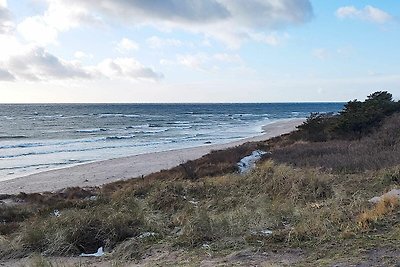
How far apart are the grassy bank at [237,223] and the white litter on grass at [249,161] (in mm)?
4243

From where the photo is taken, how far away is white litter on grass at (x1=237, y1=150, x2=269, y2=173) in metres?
19.6

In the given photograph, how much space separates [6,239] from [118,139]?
40.0 metres

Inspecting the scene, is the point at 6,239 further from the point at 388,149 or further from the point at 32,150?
the point at 32,150

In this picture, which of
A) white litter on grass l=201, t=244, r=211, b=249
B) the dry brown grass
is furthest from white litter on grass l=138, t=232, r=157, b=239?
the dry brown grass

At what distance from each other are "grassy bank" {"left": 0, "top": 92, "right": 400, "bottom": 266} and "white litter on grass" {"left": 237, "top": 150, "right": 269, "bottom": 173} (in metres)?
4.24

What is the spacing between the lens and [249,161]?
71.7 feet

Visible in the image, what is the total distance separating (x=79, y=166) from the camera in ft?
92.9

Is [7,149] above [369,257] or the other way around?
the other way around

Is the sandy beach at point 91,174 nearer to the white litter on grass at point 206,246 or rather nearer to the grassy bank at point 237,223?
the grassy bank at point 237,223

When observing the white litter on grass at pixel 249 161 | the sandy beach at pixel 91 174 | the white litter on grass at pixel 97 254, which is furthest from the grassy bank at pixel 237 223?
the sandy beach at pixel 91 174

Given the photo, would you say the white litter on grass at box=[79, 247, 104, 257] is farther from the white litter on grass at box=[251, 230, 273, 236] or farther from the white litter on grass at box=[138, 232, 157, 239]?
the white litter on grass at box=[251, 230, 273, 236]

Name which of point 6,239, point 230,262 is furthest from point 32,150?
point 230,262

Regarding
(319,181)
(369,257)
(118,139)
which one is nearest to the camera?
(369,257)

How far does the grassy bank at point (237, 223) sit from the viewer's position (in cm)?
691
